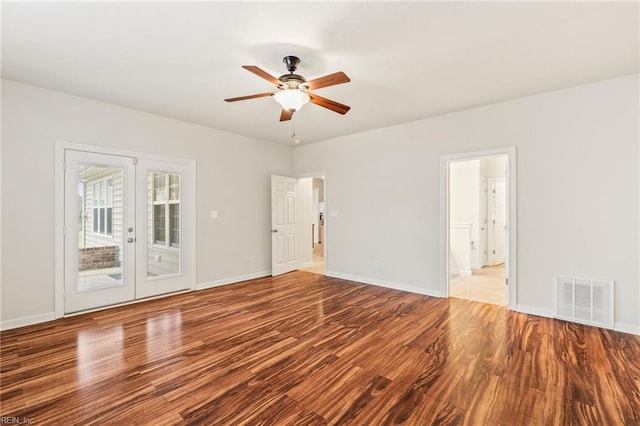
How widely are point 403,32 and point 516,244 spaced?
10.0 ft

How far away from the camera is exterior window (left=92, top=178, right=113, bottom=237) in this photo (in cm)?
389

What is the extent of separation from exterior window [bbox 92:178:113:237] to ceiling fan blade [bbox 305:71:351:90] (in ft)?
10.7

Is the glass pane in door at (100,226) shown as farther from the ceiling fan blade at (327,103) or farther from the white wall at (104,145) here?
the ceiling fan blade at (327,103)

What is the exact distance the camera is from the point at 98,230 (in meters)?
3.92

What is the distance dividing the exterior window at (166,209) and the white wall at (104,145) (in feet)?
1.15

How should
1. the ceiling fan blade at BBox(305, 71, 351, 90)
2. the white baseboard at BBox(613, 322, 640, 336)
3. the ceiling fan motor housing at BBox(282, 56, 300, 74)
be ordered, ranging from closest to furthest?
the ceiling fan blade at BBox(305, 71, 351, 90), the ceiling fan motor housing at BBox(282, 56, 300, 74), the white baseboard at BBox(613, 322, 640, 336)

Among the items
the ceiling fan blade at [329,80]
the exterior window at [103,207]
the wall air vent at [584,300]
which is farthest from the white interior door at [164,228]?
the wall air vent at [584,300]

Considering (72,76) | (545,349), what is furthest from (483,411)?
(72,76)

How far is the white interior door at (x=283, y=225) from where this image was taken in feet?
19.5

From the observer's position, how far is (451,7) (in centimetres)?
208

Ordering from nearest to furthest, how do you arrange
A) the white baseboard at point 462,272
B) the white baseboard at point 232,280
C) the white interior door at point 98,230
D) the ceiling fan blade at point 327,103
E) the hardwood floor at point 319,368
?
1. the hardwood floor at point 319,368
2. the ceiling fan blade at point 327,103
3. the white interior door at point 98,230
4. the white baseboard at point 232,280
5. the white baseboard at point 462,272

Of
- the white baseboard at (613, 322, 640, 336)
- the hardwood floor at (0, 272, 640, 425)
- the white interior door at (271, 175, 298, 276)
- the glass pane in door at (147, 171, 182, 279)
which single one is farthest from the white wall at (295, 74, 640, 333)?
the glass pane in door at (147, 171, 182, 279)

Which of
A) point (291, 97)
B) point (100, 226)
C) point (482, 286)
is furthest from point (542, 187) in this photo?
point (100, 226)

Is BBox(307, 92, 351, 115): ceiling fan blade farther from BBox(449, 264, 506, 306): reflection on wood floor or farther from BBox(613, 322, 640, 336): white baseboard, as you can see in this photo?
BBox(613, 322, 640, 336): white baseboard
